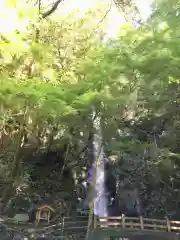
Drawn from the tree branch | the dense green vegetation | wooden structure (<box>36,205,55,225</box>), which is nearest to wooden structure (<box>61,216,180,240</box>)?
wooden structure (<box>36,205,55,225</box>)

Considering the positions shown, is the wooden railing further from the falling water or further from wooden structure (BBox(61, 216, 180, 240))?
the falling water

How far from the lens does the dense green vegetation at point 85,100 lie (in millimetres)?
7773

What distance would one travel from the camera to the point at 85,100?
7.61m

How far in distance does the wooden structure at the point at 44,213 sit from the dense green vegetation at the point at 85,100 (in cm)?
136

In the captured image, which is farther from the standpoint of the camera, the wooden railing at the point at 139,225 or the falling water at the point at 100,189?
the falling water at the point at 100,189

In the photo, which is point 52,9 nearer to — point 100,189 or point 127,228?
point 100,189

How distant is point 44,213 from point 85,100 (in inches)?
156

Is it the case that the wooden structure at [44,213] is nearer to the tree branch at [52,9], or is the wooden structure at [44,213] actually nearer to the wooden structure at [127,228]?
the wooden structure at [127,228]

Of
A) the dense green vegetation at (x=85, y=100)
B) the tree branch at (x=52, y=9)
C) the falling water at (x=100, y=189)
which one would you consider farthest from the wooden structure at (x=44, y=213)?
the tree branch at (x=52, y=9)

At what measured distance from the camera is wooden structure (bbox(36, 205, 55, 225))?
9330 millimetres

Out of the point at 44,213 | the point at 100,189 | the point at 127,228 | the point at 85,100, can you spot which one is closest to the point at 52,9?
the point at 85,100

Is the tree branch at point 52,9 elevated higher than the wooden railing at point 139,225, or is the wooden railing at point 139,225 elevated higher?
the tree branch at point 52,9

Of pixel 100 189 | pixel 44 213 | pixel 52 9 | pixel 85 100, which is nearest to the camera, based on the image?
pixel 85 100

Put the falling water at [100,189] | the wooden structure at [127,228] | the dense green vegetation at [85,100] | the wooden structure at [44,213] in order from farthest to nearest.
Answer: the falling water at [100,189], the wooden structure at [44,213], the wooden structure at [127,228], the dense green vegetation at [85,100]
